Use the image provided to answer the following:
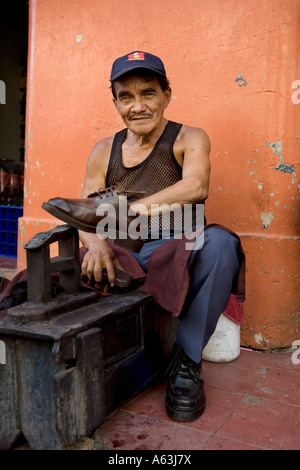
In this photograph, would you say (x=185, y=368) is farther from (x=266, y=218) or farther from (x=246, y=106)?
(x=246, y=106)

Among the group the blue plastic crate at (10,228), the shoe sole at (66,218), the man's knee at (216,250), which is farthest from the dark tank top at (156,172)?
the blue plastic crate at (10,228)

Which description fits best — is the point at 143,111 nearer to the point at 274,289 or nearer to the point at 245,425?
the point at 274,289

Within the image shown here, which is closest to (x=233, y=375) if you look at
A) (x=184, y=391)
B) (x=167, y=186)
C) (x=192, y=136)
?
(x=184, y=391)

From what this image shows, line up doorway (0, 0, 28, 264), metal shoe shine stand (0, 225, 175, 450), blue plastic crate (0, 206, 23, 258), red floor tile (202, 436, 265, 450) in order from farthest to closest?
doorway (0, 0, 28, 264) → blue plastic crate (0, 206, 23, 258) → red floor tile (202, 436, 265, 450) → metal shoe shine stand (0, 225, 175, 450)

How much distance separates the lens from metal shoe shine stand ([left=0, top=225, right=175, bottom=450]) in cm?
138

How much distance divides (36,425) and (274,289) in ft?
5.34

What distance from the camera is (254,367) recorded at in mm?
2312

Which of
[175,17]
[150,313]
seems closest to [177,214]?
[150,313]

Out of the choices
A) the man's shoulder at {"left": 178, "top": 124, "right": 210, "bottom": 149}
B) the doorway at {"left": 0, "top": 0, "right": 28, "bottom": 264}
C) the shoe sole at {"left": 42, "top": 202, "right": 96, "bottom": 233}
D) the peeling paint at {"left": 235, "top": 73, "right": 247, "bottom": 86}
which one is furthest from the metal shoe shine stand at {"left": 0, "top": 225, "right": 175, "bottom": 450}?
the doorway at {"left": 0, "top": 0, "right": 28, "bottom": 264}

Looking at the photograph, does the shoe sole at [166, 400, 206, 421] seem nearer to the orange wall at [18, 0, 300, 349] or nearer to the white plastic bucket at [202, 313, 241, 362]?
the white plastic bucket at [202, 313, 241, 362]

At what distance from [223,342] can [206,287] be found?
0.78 metres

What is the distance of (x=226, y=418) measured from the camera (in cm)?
A: 175

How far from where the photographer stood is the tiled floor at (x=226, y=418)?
155 cm

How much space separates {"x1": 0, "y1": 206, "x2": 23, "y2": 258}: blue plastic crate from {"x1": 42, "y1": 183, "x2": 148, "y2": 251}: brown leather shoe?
259 centimetres
